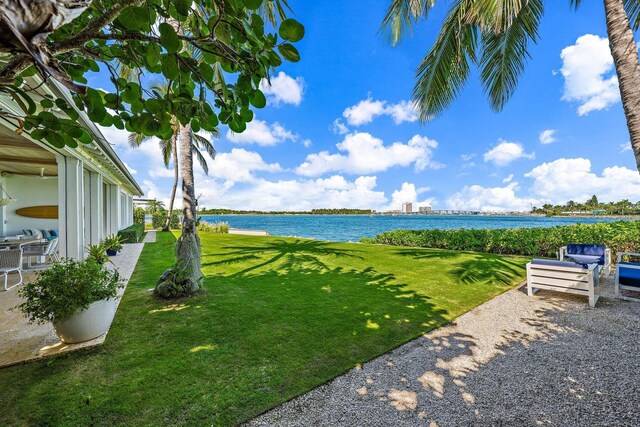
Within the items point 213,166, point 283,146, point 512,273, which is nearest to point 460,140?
point 283,146

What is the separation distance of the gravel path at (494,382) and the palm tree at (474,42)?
13.3 ft

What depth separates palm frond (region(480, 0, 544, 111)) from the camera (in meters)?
4.81

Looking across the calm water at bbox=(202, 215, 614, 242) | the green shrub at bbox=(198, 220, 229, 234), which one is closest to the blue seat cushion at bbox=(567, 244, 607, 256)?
the calm water at bbox=(202, 215, 614, 242)

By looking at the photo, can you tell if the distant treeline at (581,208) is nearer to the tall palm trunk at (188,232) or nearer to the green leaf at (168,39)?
the tall palm trunk at (188,232)

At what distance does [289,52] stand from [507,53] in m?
6.23

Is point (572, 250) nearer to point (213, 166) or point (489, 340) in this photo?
point (489, 340)

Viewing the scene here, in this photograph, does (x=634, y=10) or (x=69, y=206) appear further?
(x=69, y=206)

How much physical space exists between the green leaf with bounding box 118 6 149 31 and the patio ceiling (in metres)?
5.62

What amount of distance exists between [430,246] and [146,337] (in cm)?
1211

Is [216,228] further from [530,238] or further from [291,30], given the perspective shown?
[291,30]

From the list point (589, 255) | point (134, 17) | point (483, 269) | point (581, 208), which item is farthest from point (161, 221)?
point (581, 208)

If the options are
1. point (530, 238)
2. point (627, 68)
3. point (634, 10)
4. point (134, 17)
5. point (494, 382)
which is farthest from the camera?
point (530, 238)

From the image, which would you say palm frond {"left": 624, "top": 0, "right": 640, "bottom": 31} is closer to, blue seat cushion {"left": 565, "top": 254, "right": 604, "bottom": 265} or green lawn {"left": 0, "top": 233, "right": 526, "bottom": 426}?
blue seat cushion {"left": 565, "top": 254, "right": 604, "bottom": 265}

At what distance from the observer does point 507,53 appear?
532cm
